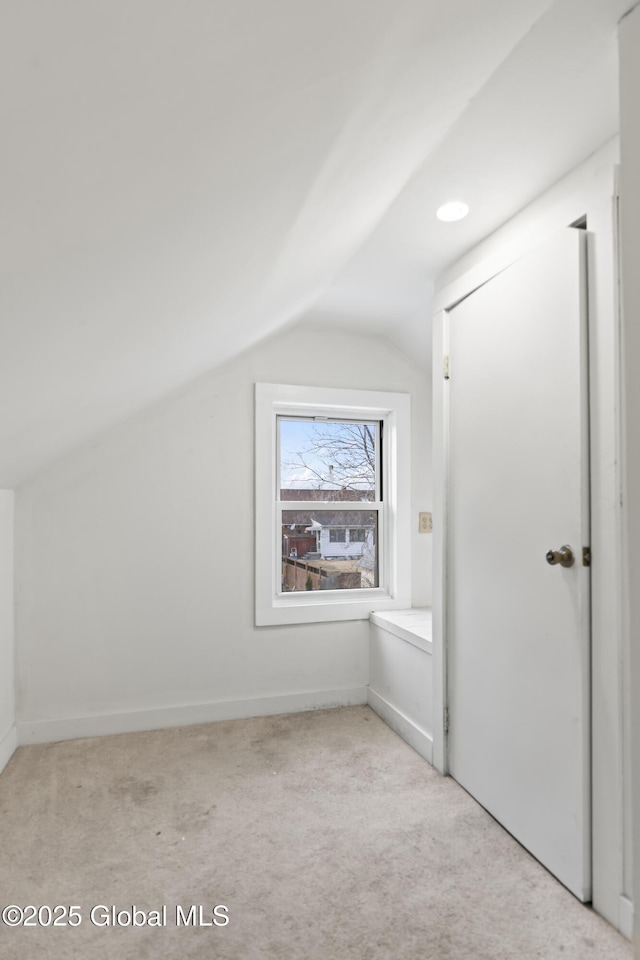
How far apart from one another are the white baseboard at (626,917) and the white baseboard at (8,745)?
233 cm

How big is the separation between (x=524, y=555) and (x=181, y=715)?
6.46 ft

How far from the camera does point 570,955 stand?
54.8 inches

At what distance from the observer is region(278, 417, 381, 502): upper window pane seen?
3.25 m

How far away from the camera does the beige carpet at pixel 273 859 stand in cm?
145

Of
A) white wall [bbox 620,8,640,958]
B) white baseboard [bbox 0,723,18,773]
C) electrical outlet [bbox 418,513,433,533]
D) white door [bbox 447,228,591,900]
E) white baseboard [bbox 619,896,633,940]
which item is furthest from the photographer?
electrical outlet [bbox 418,513,433,533]

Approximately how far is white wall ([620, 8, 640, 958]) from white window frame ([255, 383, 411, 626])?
6.81 ft

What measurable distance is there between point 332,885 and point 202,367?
2.02m

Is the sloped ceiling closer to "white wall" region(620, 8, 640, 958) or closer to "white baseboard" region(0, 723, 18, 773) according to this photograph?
"white wall" region(620, 8, 640, 958)

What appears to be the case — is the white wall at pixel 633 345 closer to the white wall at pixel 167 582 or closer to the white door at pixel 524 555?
the white door at pixel 524 555

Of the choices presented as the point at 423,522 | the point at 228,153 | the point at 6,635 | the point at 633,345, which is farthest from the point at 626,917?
the point at 6,635

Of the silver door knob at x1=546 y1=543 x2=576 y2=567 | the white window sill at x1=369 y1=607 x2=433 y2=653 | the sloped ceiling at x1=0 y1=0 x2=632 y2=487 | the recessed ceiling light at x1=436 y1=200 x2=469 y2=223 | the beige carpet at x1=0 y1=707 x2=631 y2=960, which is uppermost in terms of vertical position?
the recessed ceiling light at x1=436 y1=200 x2=469 y2=223

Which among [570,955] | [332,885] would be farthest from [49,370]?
[570,955]

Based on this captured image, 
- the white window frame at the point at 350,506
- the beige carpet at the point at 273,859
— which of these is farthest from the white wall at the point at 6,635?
the white window frame at the point at 350,506

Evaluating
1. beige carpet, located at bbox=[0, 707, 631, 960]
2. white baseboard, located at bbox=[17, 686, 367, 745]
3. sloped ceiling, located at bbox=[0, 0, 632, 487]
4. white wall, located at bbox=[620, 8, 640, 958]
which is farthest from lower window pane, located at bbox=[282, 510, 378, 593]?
white wall, located at bbox=[620, 8, 640, 958]
